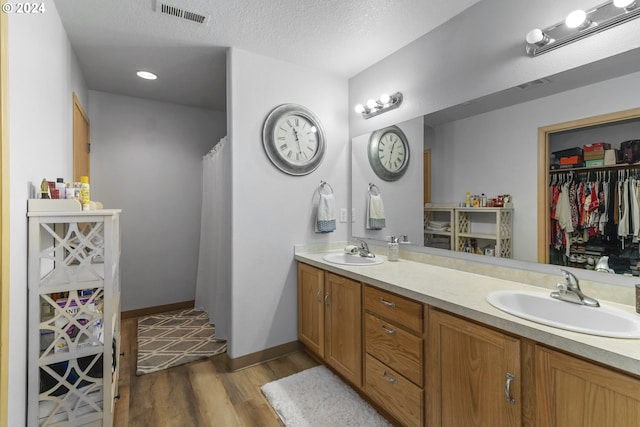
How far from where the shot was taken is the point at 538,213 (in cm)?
153

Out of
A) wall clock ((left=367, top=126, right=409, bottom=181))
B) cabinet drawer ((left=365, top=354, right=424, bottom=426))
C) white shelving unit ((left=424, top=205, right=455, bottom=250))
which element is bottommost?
cabinet drawer ((left=365, top=354, right=424, bottom=426))

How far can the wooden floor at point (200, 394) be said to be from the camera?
68.9 inches

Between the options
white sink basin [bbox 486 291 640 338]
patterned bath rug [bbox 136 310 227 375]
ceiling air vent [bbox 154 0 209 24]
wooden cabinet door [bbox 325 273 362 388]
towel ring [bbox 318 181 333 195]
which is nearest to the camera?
white sink basin [bbox 486 291 640 338]

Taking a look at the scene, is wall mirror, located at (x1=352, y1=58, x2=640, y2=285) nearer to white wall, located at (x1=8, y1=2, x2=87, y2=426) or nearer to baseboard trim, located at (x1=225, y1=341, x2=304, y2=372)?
baseboard trim, located at (x1=225, y1=341, x2=304, y2=372)

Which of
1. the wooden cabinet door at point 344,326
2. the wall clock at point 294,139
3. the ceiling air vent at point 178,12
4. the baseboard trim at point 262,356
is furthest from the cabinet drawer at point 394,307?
the ceiling air vent at point 178,12

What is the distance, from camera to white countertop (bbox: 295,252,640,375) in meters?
0.88

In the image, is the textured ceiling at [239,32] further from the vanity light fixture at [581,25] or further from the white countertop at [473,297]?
the white countertop at [473,297]

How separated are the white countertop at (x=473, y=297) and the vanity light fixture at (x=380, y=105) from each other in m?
1.23

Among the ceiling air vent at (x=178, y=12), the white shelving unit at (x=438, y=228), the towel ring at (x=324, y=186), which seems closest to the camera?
the ceiling air vent at (x=178, y=12)

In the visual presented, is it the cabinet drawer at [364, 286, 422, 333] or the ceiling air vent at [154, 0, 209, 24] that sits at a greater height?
the ceiling air vent at [154, 0, 209, 24]

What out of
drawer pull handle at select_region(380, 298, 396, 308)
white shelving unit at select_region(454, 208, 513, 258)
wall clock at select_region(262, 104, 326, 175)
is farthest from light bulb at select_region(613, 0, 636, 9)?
wall clock at select_region(262, 104, 326, 175)

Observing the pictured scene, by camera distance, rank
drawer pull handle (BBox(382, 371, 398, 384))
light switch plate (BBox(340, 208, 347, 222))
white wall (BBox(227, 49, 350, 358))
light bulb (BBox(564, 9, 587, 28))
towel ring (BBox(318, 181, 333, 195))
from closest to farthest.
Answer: light bulb (BBox(564, 9, 587, 28)), drawer pull handle (BBox(382, 371, 398, 384)), white wall (BBox(227, 49, 350, 358)), towel ring (BBox(318, 181, 333, 195)), light switch plate (BBox(340, 208, 347, 222))

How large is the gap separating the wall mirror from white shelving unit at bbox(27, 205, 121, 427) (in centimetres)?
196

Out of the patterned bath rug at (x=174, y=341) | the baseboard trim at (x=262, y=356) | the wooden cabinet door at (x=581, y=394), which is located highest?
the wooden cabinet door at (x=581, y=394)
